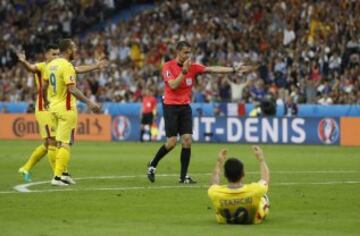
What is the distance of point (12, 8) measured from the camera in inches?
2057

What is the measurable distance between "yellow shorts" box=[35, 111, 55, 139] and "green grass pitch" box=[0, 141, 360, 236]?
89cm

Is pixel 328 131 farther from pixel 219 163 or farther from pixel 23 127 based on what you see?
pixel 219 163

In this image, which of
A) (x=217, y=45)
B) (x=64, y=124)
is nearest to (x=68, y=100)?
(x=64, y=124)

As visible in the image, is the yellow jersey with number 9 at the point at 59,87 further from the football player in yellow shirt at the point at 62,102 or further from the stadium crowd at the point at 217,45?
the stadium crowd at the point at 217,45

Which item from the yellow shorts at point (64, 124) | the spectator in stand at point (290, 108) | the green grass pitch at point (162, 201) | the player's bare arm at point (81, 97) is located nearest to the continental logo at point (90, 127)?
the spectator in stand at point (290, 108)

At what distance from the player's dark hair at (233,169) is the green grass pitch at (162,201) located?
0.61 metres

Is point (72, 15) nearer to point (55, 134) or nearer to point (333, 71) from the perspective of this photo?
point (333, 71)

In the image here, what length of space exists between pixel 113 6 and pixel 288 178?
3190 cm

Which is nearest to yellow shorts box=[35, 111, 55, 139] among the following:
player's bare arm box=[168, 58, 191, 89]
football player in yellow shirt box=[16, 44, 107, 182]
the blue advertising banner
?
football player in yellow shirt box=[16, 44, 107, 182]

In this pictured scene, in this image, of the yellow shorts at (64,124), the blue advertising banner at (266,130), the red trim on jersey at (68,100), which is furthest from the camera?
the blue advertising banner at (266,130)

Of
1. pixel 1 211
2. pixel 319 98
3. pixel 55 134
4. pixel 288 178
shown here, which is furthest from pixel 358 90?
pixel 1 211

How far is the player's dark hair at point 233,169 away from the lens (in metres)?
12.2

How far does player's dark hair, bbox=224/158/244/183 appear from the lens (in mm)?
12168

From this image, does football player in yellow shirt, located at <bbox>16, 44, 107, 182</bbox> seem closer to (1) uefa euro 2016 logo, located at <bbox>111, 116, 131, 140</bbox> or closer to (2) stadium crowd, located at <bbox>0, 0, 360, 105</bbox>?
(2) stadium crowd, located at <bbox>0, 0, 360, 105</bbox>
